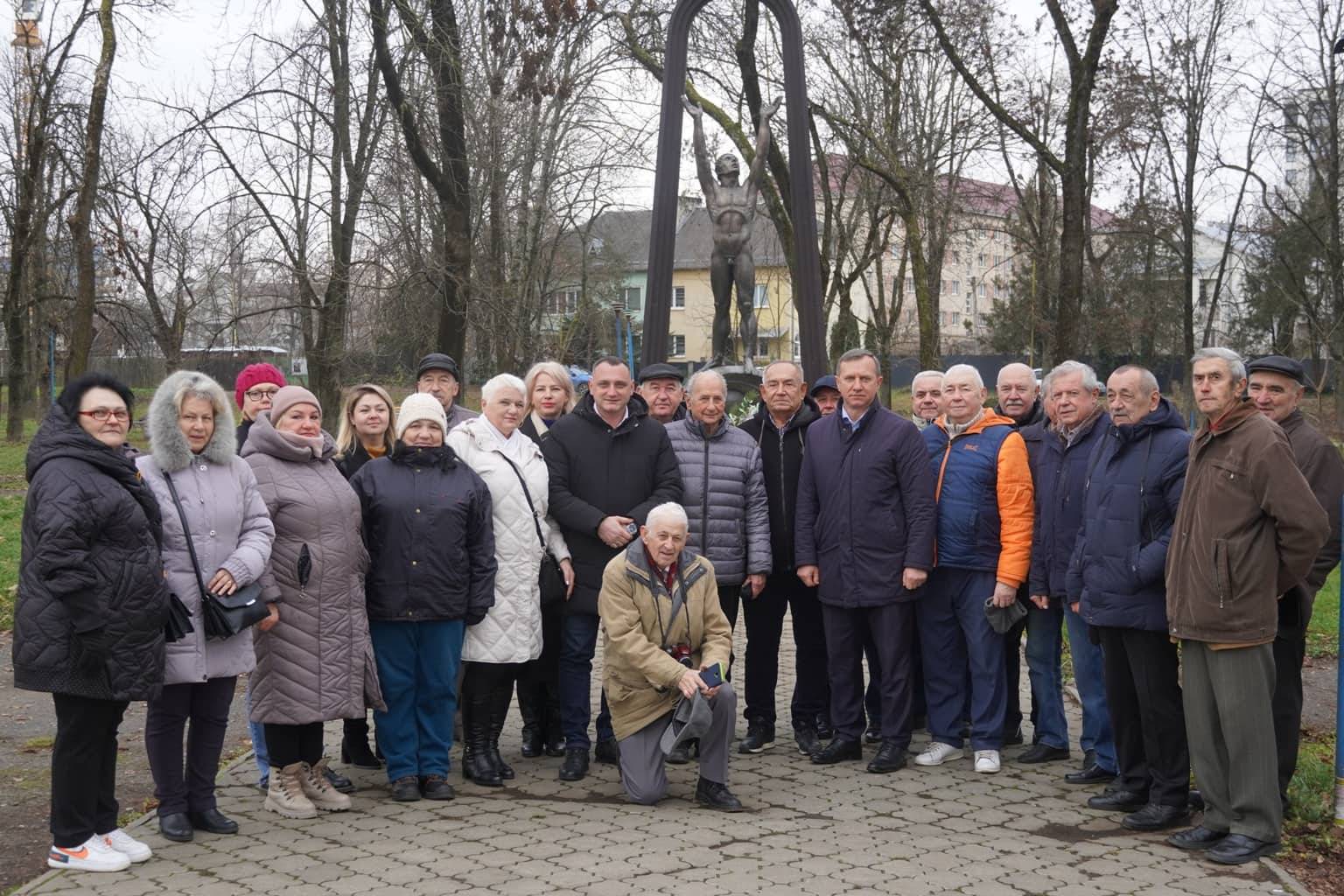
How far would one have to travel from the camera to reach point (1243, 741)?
16.5 feet

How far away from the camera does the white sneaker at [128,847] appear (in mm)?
4895

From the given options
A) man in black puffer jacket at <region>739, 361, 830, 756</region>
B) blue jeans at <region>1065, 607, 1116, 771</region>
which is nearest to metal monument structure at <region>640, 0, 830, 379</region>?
man in black puffer jacket at <region>739, 361, 830, 756</region>

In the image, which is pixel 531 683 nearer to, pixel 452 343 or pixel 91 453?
pixel 91 453

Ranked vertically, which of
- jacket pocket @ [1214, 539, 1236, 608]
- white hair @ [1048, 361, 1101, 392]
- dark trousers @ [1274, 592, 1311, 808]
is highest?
white hair @ [1048, 361, 1101, 392]

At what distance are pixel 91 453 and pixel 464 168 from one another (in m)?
11.7

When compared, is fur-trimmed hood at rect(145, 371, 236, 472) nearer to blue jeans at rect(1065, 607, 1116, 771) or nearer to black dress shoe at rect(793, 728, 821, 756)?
black dress shoe at rect(793, 728, 821, 756)

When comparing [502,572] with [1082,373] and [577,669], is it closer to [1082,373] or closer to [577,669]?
[577,669]

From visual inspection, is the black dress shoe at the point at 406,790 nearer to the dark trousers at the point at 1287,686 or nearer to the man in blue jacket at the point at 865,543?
the man in blue jacket at the point at 865,543

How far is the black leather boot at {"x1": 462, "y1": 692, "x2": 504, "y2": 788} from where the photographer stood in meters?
6.07

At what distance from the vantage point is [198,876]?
473 cm

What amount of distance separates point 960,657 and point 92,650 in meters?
4.00

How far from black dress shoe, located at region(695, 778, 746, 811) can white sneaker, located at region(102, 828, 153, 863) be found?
225 centimetres

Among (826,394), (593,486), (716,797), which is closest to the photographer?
(716,797)

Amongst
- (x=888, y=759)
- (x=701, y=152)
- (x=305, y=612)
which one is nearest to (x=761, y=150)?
(x=701, y=152)
